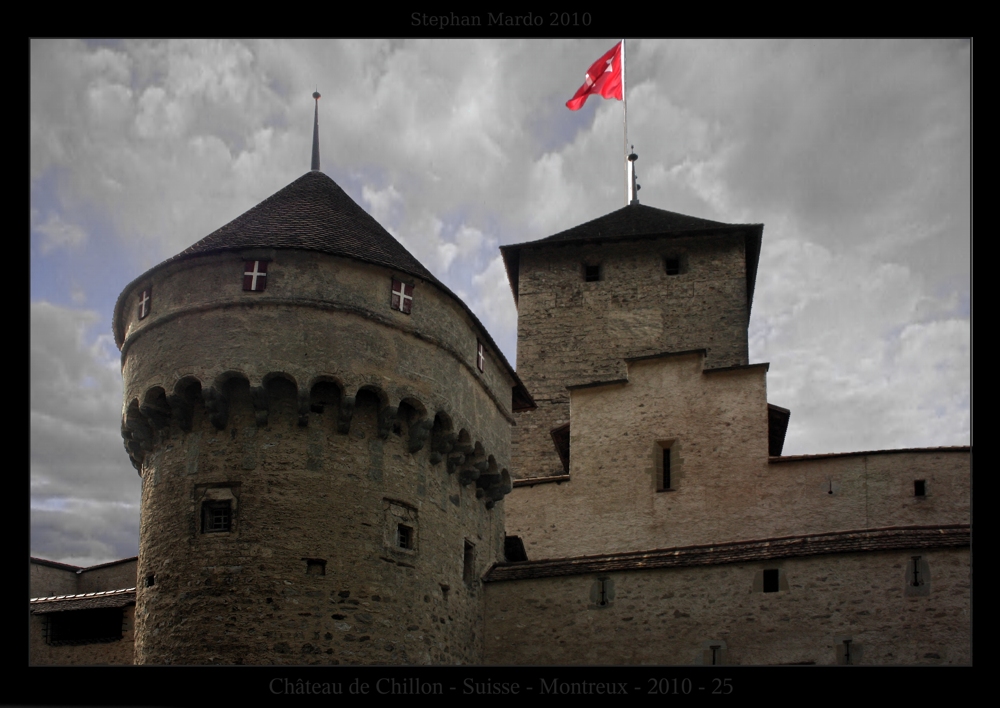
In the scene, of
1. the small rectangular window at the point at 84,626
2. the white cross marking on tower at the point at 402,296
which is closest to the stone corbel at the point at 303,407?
the white cross marking on tower at the point at 402,296

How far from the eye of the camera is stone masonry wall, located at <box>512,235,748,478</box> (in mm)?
32562

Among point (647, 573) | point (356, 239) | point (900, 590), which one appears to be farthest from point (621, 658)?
point (356, 239)

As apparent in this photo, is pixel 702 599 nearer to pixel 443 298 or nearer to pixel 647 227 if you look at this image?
pixel 443 298

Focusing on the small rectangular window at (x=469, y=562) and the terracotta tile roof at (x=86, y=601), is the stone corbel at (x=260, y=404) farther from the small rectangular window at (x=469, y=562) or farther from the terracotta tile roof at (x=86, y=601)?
the terracotta tile roof at (x=86, y=601)

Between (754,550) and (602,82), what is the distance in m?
17.4

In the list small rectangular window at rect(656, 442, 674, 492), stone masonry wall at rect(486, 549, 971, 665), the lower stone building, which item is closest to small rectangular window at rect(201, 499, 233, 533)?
the lower stone building

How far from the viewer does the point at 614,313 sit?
3359cm

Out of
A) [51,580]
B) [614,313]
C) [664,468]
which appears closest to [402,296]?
[664,468]

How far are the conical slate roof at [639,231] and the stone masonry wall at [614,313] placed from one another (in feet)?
0.80

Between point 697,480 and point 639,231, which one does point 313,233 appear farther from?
point 639,231
